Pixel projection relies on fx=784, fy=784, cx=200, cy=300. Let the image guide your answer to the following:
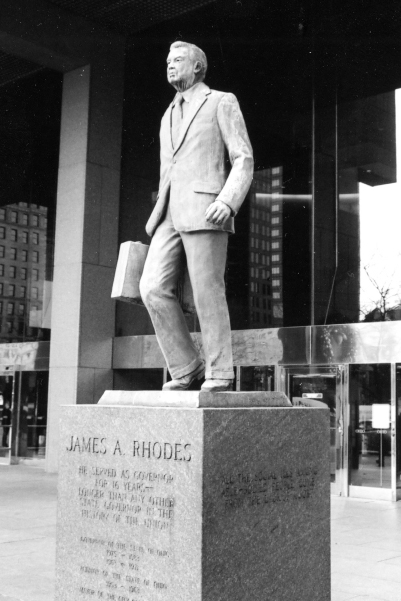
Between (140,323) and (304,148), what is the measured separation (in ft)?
17.5

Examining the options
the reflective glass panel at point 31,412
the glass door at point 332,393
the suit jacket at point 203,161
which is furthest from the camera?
the reflective glass panel at point 31,412

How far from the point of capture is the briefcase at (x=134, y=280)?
522cm

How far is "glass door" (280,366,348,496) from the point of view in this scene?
46.2 ft

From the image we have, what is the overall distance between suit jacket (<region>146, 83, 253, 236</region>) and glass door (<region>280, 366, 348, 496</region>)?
9.27m

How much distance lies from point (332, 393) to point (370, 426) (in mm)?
930

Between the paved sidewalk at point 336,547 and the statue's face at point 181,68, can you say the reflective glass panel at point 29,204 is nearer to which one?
the paved sidewalk at point 336,547

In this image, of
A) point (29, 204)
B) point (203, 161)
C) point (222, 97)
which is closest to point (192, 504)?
point (203, 161)

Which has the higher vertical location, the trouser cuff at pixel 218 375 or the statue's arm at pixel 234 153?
the statue's arm at pixel 234 153

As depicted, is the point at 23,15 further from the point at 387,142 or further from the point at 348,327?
the point at 348,327

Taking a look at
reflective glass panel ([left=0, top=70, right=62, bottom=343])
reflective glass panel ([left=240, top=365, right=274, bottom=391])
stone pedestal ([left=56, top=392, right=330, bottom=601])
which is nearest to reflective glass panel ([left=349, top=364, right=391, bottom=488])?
reflective glass panel ([left=240, top=365, right=274, bottom=391])

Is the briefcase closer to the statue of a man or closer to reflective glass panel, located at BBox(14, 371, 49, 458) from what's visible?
the statue of a man

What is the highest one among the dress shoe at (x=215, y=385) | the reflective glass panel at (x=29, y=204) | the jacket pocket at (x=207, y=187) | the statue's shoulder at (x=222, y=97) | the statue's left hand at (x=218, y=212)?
the reflective glass panel at (x=29, y=204)

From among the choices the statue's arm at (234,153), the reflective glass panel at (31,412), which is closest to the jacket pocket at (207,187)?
the statue's arm at (234,153)

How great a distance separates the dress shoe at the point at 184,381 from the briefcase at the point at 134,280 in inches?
16.1
